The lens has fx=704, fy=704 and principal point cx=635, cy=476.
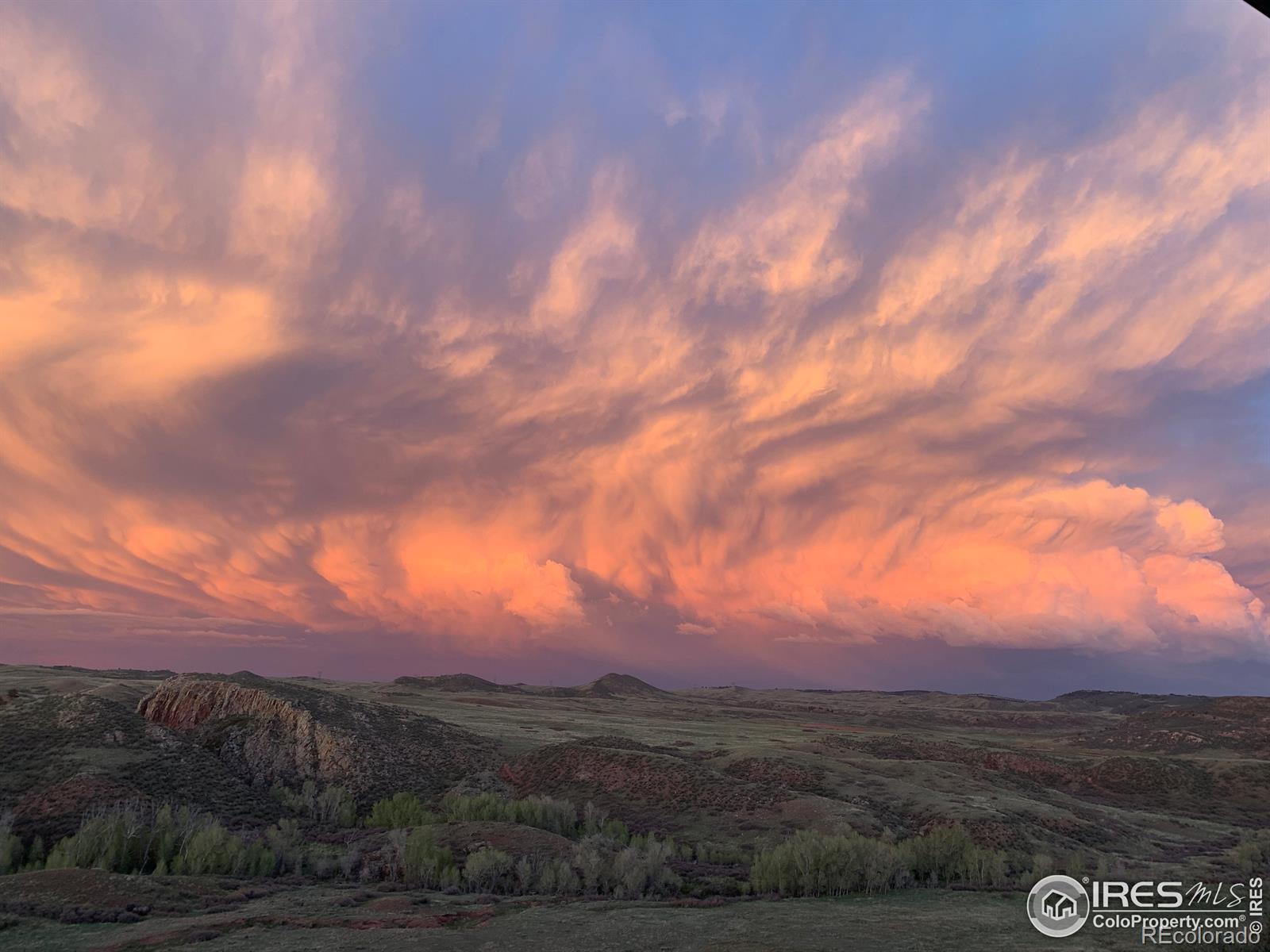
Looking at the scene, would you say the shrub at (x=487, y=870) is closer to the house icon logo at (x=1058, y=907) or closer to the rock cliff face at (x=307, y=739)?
the house icon logo at (x=1058, y=907)

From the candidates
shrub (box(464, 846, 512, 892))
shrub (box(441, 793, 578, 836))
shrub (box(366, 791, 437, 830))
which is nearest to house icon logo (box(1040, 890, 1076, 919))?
shrub (box(464, 846, 512, 892))

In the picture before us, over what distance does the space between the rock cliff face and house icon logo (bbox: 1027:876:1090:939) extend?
29.3 meters

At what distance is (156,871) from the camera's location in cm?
2041

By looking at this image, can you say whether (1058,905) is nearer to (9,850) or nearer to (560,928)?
(560,928)

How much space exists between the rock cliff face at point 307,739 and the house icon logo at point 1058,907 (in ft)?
96.1

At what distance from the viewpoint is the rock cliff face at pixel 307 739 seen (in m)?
37.8

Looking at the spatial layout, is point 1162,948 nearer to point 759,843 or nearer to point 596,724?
point 759,843

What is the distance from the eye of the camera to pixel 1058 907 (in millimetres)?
17000

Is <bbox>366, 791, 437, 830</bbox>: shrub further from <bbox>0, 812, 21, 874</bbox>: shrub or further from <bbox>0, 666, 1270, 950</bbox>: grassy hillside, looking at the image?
<bbox>0, 812, 21, 874</bbox>: shrub

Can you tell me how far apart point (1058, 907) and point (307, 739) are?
37160mm

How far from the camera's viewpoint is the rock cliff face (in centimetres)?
3775

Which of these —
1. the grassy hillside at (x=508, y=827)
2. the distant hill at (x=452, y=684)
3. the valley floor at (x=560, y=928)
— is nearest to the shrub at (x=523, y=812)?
the grassy hillside at (x=508, y=827)

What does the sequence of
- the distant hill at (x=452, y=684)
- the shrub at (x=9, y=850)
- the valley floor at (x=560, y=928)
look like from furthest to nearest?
1. the distant hill at (x=452, y=684)
2. the shrub at (x=9, y=850)
3. the valley floor at (x=560, y=928)

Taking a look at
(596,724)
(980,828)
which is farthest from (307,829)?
(596,724)
